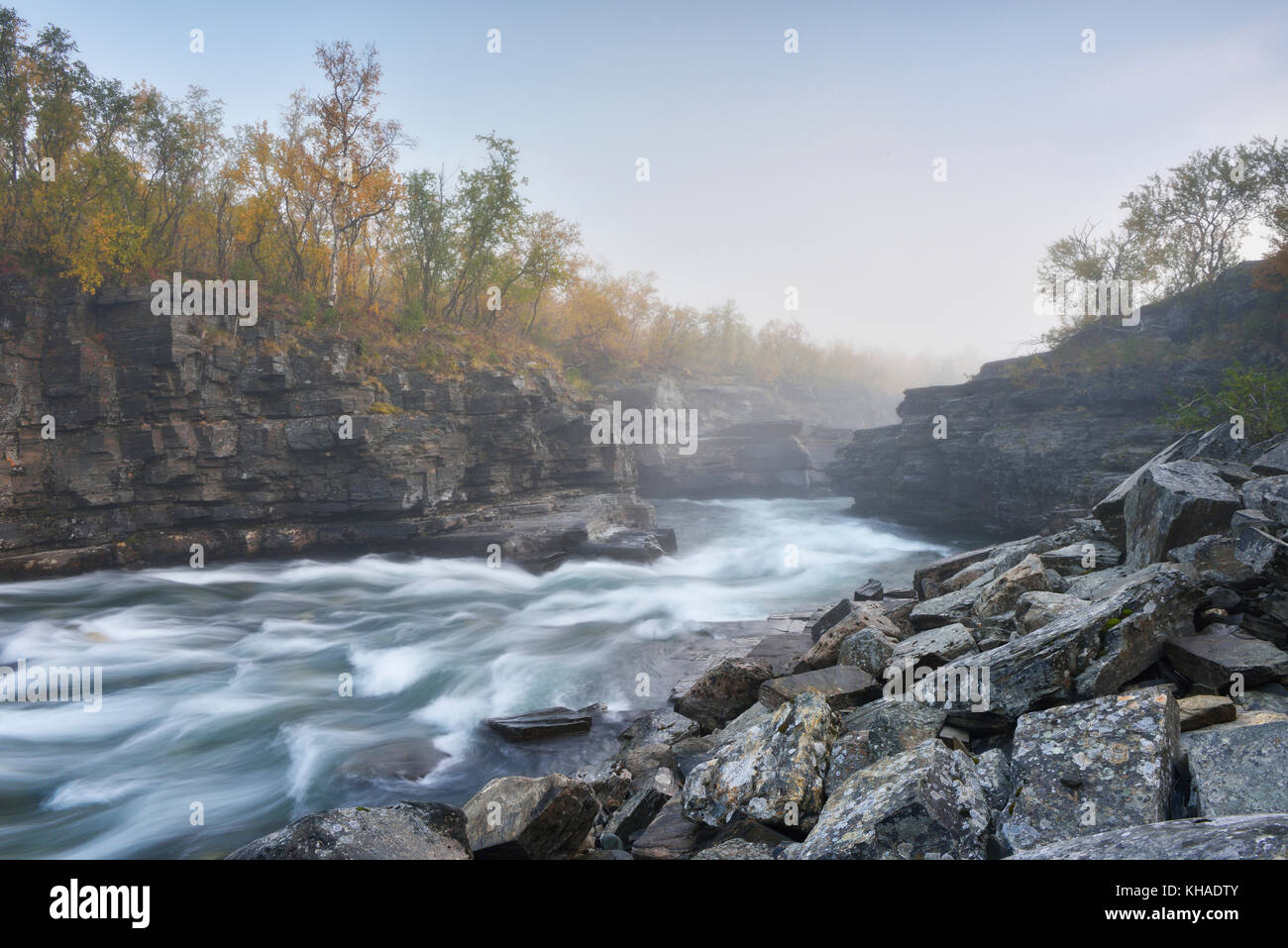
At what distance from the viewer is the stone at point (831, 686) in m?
7.02

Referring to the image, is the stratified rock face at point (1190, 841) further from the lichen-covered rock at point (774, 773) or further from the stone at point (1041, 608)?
the stone at point (1041, 608)

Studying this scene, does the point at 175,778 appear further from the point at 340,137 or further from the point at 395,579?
the point at 340,137

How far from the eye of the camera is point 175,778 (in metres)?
8.88

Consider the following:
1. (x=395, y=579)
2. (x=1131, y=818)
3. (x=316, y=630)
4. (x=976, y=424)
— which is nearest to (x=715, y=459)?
(x=976, y=424)

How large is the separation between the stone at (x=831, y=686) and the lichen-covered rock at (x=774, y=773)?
0.86m

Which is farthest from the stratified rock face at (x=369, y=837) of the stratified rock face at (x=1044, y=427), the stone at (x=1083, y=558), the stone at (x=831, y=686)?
the stratified rock face at (x=1044, y=427)

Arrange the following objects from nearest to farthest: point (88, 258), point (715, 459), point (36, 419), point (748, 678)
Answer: point (748, 678) < point (36, 419) < point (88, 258) < point (715, 459)

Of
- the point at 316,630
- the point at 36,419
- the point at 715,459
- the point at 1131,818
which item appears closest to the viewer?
the point at 1131,818

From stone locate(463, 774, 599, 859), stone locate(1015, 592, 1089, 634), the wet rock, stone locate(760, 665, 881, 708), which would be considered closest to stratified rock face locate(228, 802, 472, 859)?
stone locate(463, 774, 599, 859)

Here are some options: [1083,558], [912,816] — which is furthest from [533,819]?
[1083,558]

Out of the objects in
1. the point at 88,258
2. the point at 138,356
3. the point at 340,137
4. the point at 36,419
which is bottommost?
the point at 36,419

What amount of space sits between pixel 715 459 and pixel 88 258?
33753 mm

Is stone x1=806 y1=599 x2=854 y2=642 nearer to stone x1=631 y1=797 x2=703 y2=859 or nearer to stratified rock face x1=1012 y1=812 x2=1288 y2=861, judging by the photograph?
stone x1=631 y1=797 x2=703 y2=859

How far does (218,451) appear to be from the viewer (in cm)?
1995
